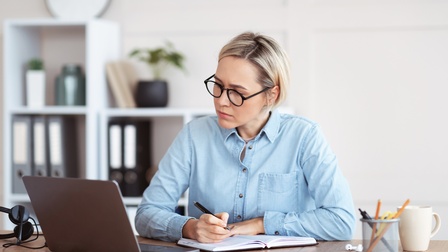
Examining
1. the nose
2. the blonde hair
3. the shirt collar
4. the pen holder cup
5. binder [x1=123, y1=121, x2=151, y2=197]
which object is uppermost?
the blonde hair

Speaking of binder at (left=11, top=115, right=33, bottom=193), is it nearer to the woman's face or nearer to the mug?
the woman's face

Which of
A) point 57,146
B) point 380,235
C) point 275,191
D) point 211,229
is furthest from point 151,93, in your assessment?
point 380,235

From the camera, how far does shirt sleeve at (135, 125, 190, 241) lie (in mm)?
2098

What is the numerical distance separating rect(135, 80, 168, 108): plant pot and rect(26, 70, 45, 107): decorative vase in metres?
0.50

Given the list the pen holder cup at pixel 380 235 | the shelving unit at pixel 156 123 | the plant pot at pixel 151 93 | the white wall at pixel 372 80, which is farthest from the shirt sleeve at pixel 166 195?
the white wall at pixel 372 80

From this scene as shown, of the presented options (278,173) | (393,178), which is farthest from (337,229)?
(393,178)

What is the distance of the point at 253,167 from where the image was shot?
2.24 metres

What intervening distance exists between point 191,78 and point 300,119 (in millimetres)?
1564

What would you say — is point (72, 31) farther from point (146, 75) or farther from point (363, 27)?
point (363, 27)

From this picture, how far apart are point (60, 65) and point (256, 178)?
6.77 feet

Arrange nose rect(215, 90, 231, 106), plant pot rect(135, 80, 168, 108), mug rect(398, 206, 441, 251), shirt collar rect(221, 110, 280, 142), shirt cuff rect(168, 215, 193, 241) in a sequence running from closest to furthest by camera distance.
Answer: mug rect(398, 206, 441, 251)
shirt cuff rect(168, 215, 193, 241)
nose rect(215, 90, 231, 106)
shirt collar rect(221, 110, 280, 142)
plant pot rect(135, 80, 168, 108)

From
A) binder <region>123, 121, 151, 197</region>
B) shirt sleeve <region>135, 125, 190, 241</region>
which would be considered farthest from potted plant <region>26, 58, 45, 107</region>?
shirt sleeve <region>135, 125, 190, 241</region>

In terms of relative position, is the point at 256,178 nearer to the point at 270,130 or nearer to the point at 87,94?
the point at 270,130

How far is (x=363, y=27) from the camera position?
142 inches
